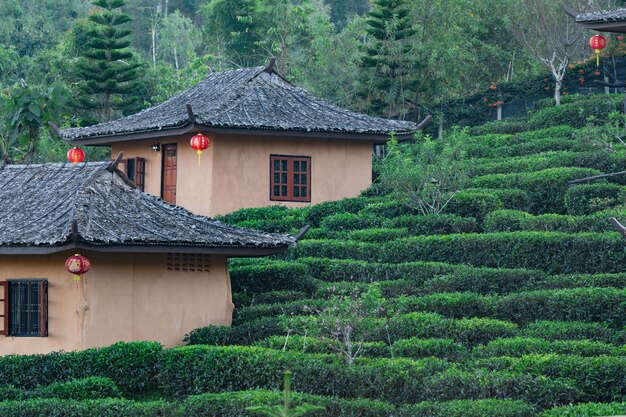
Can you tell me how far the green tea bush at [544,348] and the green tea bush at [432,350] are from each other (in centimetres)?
36

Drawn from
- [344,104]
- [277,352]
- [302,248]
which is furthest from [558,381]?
[344,104]

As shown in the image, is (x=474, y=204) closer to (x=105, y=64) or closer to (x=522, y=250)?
(x=522, y=250)

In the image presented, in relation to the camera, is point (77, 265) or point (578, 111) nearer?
point (77, 265)

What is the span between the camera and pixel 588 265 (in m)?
24.8

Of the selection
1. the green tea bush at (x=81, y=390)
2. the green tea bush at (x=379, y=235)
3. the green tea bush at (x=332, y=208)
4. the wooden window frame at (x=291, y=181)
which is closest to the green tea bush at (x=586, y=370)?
the green tea bush at (x=81, y=390)

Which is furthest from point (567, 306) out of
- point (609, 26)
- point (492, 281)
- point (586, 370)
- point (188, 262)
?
point (609, 26)

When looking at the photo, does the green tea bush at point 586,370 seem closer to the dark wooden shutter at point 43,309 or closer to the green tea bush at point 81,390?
the green tea bush at point 81,390

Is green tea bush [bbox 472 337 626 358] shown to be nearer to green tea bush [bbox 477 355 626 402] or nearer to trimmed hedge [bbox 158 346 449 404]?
green tea bush [bbox 477 355 626 402]

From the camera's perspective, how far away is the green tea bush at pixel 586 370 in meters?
18.1

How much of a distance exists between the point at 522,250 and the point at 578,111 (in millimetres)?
14169

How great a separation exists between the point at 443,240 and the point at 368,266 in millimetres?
1882

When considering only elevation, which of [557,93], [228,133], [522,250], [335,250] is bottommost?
[335,250]

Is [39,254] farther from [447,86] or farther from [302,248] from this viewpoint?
[447,86]

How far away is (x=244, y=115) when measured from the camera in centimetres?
3238
